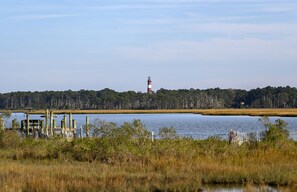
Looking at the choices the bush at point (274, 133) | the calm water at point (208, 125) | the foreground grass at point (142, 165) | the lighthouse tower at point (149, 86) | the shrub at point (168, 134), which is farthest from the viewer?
the lighthouse tower at point (149, 86)

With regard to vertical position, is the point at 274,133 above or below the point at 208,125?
above

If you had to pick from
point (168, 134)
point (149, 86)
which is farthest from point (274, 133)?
point (149, 86)

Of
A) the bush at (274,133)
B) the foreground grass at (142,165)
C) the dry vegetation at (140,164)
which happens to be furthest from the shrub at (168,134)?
the bush at (274,133)

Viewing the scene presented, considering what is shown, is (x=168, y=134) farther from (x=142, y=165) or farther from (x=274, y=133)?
(x=274, y=133)

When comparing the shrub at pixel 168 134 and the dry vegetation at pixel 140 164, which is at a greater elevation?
the shrub at pixel 168 134

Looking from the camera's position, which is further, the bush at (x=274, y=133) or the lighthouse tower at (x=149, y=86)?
the lighthouse tower at (x=149, y=86)

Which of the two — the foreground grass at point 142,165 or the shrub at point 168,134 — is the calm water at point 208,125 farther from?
the foreground grass at point 142,165

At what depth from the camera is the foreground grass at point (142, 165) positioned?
61.6 ft

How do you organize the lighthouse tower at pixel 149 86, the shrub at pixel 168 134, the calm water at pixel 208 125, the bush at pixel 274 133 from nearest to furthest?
1. the shrub at pixel 168 134
2. the bush at pixel 274 133
3. the calm water at pixel 208 125
4. the lighthouse tower at pixel 149 86

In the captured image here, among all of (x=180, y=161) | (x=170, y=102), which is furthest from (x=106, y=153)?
(x=170, y=102)

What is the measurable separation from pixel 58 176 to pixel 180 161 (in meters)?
5.86

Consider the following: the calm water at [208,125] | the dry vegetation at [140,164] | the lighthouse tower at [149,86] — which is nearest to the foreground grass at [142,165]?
the dry vegetation at [140,164]

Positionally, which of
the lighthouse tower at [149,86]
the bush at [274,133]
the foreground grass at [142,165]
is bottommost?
the foreground grass at [142,165]

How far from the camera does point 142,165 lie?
23781 mm
